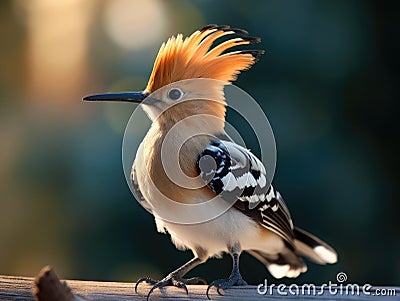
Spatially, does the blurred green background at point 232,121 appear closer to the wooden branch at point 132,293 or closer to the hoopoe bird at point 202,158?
Answer: the hoopoe bird at point 202,158

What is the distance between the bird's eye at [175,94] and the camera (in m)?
2.28

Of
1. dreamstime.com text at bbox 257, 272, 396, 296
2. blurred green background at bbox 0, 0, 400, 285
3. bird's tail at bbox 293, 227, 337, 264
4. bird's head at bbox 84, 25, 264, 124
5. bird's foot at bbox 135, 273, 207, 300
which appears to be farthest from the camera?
blurred green background at bbox 0, 0, 400, 285

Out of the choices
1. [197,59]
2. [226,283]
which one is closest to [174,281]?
[226,283]

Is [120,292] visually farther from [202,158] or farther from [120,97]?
[120,97]

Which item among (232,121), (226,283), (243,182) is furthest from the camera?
(232,121)

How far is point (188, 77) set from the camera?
229 cm

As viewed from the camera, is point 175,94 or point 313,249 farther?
point 313,249

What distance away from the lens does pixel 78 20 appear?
3.39 metres

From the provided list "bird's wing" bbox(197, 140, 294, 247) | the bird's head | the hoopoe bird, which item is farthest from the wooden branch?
the bird's head

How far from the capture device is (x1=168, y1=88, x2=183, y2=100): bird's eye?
2.28 meters

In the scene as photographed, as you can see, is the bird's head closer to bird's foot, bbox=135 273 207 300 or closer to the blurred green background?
bird's foot, bbox=135 273 207 300

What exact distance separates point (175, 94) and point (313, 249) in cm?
79

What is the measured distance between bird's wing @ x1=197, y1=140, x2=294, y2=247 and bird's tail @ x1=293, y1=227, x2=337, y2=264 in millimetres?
194

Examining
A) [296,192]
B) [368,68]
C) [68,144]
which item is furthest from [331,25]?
[68,144]
